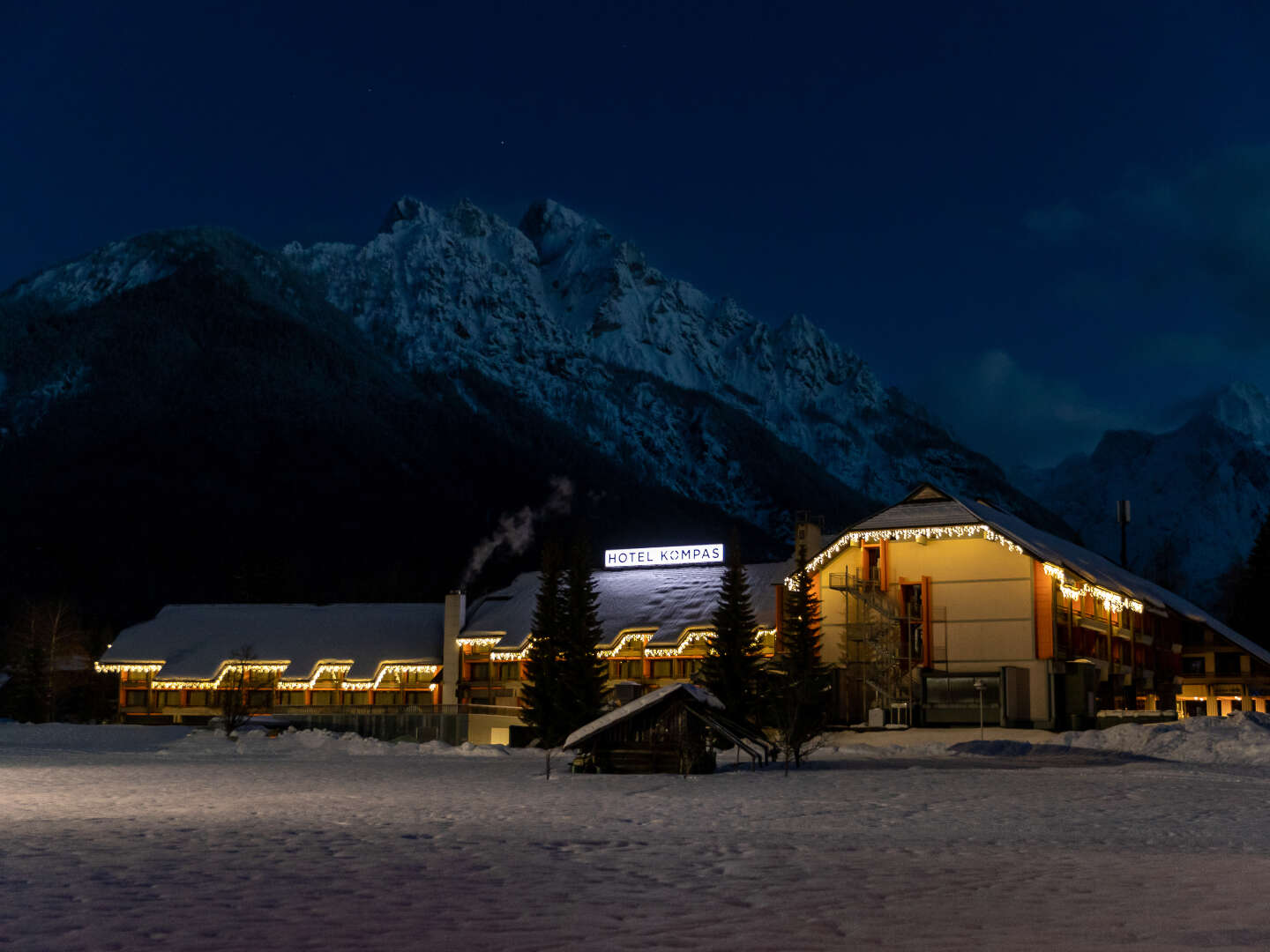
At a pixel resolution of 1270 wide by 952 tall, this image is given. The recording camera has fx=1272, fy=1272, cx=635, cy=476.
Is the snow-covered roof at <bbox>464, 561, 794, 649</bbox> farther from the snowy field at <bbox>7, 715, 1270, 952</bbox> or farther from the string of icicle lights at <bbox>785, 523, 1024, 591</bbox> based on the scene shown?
the snowy field at <bbox>7, 715, 1270, 952</bbox>

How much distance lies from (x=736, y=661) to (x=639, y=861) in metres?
40.7

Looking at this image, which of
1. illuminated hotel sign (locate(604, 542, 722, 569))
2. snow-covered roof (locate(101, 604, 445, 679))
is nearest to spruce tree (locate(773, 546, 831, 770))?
illuminated hotel sign (locate(604, 542, 722, 569))

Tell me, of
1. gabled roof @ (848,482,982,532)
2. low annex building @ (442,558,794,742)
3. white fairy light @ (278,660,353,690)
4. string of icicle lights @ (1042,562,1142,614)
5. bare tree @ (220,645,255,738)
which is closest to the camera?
string of icicle lights @ (1042,562,1142,614)

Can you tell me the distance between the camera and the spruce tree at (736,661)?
56.3 meters

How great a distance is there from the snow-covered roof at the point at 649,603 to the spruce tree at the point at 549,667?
516 inches

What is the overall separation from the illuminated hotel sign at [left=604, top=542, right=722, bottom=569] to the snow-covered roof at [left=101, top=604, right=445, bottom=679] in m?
12.6

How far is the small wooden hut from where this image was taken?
1459 inches

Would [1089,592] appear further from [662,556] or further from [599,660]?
A: [662,556]

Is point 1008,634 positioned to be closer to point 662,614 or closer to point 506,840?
→ point 662,614

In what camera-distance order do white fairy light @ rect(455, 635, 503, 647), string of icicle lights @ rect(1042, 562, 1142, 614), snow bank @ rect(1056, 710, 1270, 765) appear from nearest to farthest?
snow bank @ rect(1056, 710, 1270, 765) → string of icicle lights @ rect(1042, 562, 1142, 614) → white fairy light @ rect(455, 635, 503, 647)

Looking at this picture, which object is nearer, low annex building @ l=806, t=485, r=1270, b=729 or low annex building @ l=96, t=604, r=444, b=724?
low annex building @ l=806, t=485, r=1270, b=729

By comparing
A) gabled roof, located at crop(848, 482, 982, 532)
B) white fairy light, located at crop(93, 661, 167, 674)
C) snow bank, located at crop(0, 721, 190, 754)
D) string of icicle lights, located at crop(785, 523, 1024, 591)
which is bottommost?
snow bank, located at crop(0, 721, 190, 754)

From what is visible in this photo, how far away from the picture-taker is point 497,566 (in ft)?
587

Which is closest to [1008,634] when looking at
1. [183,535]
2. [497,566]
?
[497,566]
